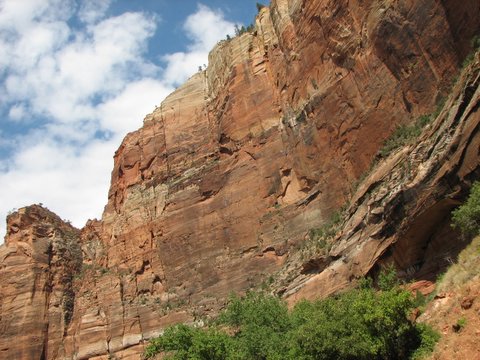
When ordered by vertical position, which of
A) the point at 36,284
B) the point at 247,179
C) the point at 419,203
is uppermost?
the point at 247,179

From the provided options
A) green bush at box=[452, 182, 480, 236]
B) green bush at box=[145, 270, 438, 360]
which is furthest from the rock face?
green bush at box=[145, 270, 438, 360]

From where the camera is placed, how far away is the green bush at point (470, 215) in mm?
21091

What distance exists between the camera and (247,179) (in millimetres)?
46438

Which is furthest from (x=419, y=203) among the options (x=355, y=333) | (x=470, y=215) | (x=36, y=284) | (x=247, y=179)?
(x=36, y=284)

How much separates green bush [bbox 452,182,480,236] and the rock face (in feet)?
4.82

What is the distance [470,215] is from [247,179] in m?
26.6

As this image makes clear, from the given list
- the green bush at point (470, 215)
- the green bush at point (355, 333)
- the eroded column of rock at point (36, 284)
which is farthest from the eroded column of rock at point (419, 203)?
the eroded column of rock at point (36, 284)

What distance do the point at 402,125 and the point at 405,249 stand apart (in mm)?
9477

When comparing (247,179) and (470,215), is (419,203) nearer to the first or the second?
(470,215)

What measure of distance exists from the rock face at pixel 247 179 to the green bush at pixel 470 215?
1.47 metres

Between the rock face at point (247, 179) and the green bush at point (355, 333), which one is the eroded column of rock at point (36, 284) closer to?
the rock face at point (247, 179)

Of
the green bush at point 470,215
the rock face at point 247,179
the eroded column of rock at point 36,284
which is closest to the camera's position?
the green bush at point 470,215

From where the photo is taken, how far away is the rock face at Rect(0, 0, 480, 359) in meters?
30.8

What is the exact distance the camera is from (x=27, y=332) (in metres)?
51.8
